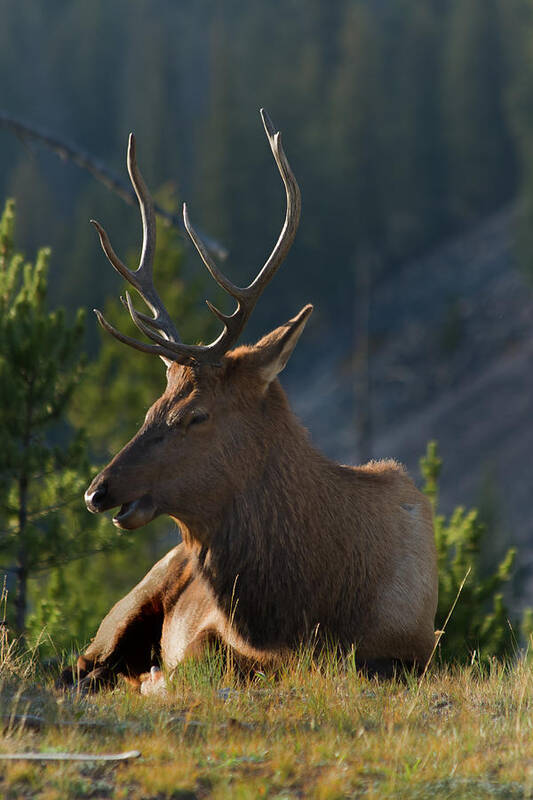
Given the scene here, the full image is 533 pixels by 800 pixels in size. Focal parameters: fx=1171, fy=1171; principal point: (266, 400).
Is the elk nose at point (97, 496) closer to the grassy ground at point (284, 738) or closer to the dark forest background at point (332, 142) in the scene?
the grassy ground at point (284, 738)

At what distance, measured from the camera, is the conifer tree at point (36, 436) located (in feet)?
28.4

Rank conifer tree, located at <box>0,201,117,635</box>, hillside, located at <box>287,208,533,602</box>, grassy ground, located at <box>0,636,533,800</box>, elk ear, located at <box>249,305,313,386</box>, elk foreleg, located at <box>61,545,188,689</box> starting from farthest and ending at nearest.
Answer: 1. hillside, located at <box>287,208,533,602</box>
2. conifer tree, located at <box>0,201,117,635</box>
3. elk foreleg, located at <box>61,545,188,689</box>
4. elk ear, located at <box>249,305,313,386</box>
5. grassy ground, located at <box>0,636,533,800</box>

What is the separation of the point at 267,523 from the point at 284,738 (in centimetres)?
174

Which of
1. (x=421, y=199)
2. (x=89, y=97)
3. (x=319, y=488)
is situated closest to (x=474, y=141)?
(x=421, y=199)

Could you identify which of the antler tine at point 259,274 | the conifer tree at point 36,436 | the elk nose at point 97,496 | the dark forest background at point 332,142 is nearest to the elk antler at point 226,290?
the antler tine at point 259,274

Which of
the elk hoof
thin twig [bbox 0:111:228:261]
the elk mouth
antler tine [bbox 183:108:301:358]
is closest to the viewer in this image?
the elk mouth

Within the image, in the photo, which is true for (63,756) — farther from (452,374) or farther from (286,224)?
(452,374)

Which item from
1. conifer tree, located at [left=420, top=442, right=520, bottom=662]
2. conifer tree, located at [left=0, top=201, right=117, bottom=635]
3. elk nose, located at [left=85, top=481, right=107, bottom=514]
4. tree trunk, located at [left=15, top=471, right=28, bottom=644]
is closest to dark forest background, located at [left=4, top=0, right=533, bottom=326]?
conifer tree, located at [left=420, top=442, right=520, bottom=662]

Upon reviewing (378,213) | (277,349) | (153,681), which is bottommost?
(153,681)

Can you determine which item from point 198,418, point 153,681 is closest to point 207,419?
point 198,418

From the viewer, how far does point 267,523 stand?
5754 millimetres

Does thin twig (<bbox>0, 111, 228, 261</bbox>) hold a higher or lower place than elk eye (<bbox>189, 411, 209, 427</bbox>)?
higher

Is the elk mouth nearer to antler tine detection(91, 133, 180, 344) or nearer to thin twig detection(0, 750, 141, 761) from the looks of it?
antler tine detection(91, 133, 180, 344)

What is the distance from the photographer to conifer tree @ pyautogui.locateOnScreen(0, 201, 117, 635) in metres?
8.66
